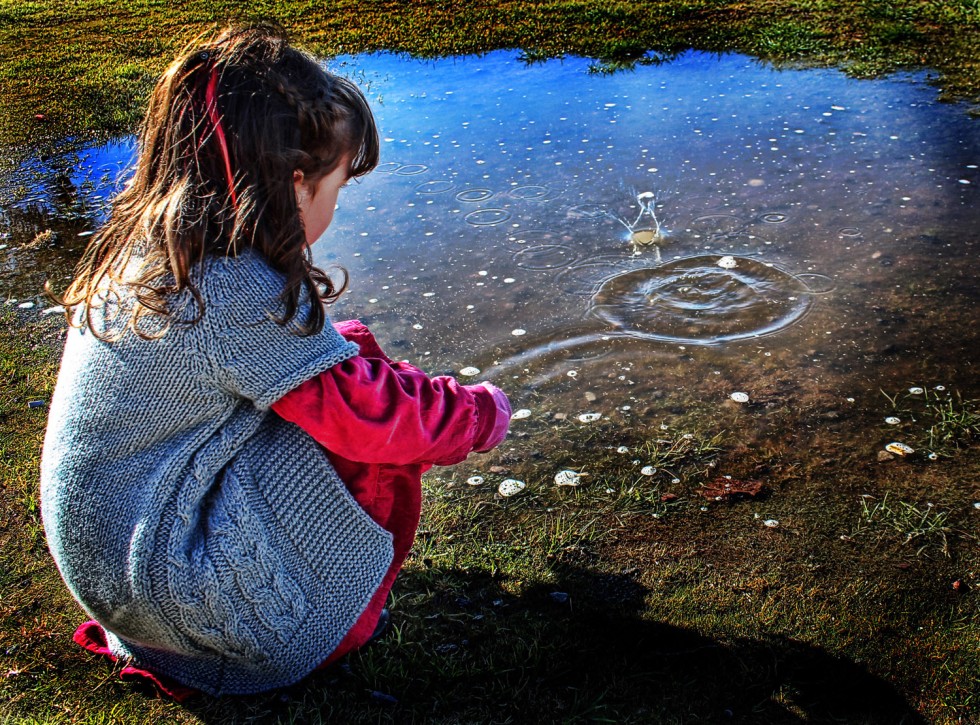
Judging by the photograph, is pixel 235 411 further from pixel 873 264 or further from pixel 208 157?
pixel 873 264

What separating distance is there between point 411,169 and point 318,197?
13.1 feet

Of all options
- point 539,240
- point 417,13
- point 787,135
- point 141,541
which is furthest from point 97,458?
point 417,13

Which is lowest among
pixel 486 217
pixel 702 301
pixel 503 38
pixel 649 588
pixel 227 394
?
pixel 649 588

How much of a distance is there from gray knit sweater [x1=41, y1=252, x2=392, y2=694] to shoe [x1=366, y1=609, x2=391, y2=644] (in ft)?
1.26

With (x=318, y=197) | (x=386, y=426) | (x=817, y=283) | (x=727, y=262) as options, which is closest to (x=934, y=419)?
(x=817, y=283)

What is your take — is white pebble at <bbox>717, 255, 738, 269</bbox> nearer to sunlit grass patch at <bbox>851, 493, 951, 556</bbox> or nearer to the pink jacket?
sunlit grass patch at <bbox>851, 493, 951, 556</bbox>

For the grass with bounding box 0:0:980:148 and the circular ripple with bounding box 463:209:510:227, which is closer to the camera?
the circular ripple with bounding box 463:209:510:227

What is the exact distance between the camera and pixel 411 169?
19.3 feet

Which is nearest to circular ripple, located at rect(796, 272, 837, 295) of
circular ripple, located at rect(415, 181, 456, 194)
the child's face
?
circular ripple, located at rect(415, 181, 456, 194)

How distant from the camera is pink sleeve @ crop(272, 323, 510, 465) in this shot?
1.89 meters

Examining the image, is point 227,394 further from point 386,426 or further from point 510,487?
point 510,487

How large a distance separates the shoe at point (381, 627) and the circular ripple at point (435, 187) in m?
3.51

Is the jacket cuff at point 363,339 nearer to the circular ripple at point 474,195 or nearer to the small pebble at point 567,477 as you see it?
the small pebble at point 567,477

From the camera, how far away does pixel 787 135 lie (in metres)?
5.91
